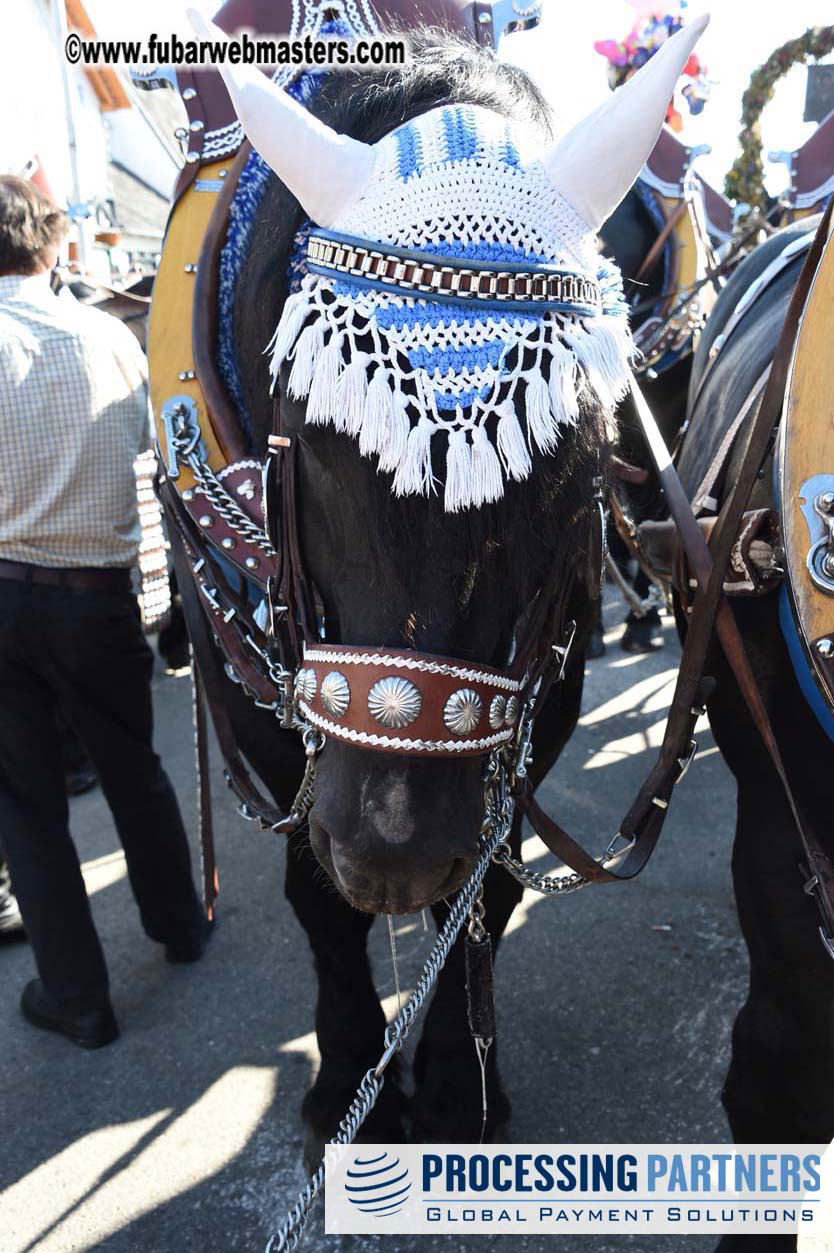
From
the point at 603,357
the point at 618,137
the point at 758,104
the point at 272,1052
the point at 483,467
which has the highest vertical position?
the point at 758,104

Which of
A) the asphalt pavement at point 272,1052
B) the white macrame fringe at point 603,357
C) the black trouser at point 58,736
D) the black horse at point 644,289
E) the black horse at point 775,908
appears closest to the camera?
the white macrame fringe at point 603,357

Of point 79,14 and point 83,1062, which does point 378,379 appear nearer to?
point 83,1062

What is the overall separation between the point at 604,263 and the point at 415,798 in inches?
34.0

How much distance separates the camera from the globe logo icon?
2.10 meters

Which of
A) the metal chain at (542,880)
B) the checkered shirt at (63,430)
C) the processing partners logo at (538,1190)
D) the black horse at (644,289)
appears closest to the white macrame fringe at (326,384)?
the metal chain at (542,880)

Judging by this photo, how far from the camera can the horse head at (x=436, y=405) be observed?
4.28 ft

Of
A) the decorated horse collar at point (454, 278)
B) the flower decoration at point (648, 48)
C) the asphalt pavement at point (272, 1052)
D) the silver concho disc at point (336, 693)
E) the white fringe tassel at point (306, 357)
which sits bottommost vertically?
the asphalt pavement at point (272, 1052)

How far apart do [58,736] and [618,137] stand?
208 centimetres

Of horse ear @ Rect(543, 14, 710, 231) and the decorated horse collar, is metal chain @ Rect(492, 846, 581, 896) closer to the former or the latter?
the decorated horse collar

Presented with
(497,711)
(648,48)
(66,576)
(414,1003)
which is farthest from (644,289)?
(414,1003)

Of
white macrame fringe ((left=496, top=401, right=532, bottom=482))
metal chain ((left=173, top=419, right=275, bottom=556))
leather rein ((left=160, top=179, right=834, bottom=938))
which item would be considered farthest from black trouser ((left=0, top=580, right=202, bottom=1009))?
white macrame fringe ((left=496, top=401, right=532, bottom=482))

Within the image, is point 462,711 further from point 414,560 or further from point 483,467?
point 483,467

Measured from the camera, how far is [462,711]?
1.35 meters

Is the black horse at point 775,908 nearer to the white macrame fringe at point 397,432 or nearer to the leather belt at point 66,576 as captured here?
the white macrame fringe at point 397,432
